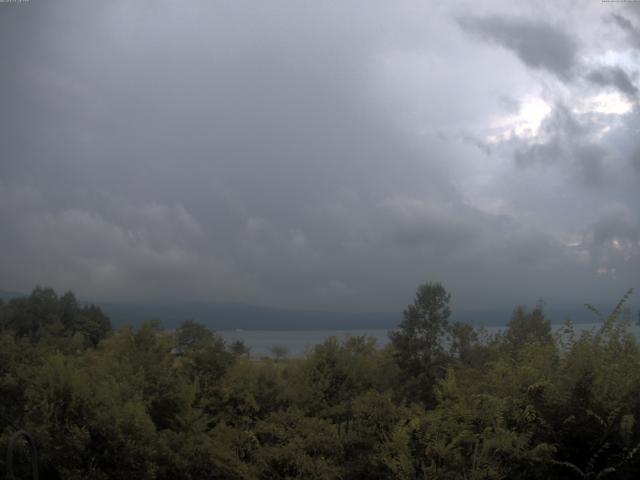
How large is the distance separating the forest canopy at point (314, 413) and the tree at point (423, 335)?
4.92 meters

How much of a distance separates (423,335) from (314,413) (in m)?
9.56

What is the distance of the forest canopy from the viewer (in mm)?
7723

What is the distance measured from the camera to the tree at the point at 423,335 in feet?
76.4

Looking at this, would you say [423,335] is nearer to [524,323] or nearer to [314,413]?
[524,323]

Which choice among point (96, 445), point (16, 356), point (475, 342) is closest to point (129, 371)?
point (16, 356)

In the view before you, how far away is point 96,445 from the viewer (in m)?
10.6

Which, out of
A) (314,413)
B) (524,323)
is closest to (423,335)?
(524,323)

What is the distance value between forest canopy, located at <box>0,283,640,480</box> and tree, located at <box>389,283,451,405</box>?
4925mm

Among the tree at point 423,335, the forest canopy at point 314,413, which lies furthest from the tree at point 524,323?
the forest canopy at point 314,413

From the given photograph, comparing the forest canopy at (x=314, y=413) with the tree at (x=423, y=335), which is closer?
the forest canopy at (x=314, y=413)

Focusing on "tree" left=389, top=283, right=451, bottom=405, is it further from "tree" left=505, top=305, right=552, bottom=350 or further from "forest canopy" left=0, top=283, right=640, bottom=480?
"forest canopy" left=0, top=283, right=640, bottom=480

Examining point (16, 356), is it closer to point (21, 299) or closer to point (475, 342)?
point (475, 342)

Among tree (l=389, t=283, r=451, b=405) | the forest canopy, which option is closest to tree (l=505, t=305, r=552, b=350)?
tree (l=389, t=283, r=451, b=405)

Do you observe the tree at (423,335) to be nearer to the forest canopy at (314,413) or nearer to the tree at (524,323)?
the tree at (524,323)
